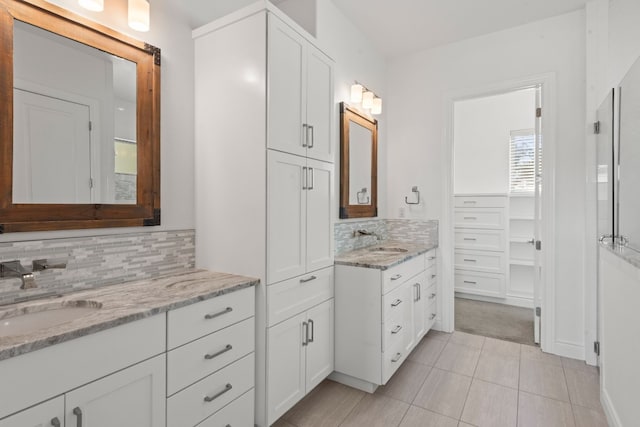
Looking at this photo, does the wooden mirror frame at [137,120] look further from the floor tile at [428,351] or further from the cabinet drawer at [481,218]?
the cabinet drawer at [481,218]

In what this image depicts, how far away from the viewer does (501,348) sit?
2.95 m

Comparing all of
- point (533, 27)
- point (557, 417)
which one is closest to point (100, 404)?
point (557, 417)

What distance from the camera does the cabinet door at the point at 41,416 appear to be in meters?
0.88

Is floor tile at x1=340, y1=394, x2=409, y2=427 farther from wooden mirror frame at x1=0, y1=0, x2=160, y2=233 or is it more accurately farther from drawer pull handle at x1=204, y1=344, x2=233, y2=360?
wooden mirror frame at x1=0, y1=0, x2=160, y2=233

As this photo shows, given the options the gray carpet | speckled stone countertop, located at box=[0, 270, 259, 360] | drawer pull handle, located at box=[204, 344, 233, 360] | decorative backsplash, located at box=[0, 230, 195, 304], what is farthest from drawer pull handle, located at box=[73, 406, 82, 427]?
the gray carpet

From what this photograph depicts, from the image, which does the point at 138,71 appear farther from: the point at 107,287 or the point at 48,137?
the point at 107,287

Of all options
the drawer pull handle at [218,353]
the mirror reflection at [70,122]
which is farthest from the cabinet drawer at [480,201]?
Answer: the mirror reflection at [70,122]

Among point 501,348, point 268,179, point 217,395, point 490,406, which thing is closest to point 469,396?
point 490,406

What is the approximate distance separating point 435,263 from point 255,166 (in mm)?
2345

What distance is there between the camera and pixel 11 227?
1277mm

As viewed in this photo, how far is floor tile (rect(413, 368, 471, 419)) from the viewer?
2066mm

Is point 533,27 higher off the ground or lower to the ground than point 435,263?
higher

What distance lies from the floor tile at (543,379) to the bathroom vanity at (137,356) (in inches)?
80.3

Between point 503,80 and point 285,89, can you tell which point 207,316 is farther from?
point 503,80
